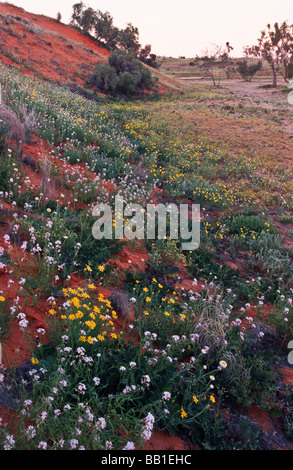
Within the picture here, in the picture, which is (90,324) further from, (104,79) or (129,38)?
(129,38)

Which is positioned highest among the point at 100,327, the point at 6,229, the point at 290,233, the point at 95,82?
the point at 95,82

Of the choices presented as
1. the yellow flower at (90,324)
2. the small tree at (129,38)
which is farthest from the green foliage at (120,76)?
the yellow flower at (90,324)

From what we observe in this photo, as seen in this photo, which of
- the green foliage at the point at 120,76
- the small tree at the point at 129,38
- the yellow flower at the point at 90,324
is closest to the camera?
the yellow flower at the point at 90,324

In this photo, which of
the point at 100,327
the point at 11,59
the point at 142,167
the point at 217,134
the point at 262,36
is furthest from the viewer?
the point at 262,36

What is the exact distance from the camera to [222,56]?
51438 mm

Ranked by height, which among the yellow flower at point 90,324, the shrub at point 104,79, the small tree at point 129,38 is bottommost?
the yellow flower at point 90,324

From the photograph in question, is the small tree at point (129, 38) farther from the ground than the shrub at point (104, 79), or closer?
farther from the ground

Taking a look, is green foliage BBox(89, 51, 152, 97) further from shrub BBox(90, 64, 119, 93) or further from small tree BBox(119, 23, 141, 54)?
small tree BBox(119, 23, 141, 54)

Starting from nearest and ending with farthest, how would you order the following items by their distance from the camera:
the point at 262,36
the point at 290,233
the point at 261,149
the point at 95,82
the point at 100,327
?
1. the point at 100,327
2. the point at 290,233
3. the point at 261,149
4. the point at 95,82
5. the point at 262,36

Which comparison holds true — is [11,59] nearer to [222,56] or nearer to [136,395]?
[136,395]

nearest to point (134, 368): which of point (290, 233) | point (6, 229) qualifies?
point (6, 229)

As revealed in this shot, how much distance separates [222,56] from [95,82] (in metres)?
38.4

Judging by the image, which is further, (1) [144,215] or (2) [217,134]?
(2) [217,134]

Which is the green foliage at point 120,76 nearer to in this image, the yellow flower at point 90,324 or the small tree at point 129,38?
the small tree at point 129,38
